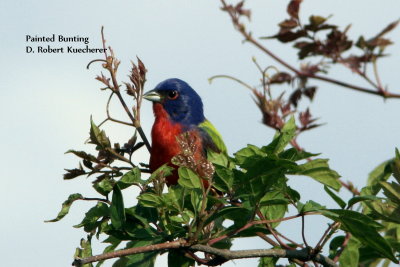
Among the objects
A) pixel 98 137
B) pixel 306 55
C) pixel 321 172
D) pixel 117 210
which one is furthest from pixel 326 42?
pixel 98 137

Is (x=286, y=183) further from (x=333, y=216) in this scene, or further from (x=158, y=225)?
(x=158, y=225)

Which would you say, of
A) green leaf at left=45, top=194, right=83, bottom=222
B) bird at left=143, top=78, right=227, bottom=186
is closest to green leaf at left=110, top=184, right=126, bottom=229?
green leaf at left=45, top=194, right=83, bottom=222

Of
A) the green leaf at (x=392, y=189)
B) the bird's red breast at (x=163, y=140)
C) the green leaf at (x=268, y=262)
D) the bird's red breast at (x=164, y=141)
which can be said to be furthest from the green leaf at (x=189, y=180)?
the bird's red breast at (x=163, y=140)

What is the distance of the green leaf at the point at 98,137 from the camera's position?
15.6ft

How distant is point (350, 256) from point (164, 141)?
4.12m

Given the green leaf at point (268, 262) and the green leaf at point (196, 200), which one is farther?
the green leaf at point (268, 262)

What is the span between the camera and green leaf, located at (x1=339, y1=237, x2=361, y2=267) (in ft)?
11.0

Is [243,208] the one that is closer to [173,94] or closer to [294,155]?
[294,155]

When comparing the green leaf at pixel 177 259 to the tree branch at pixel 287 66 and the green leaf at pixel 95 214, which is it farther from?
the tree branch at pixel 287 66

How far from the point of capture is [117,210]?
3777 millimetres

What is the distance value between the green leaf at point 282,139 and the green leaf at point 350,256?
2.13 feet

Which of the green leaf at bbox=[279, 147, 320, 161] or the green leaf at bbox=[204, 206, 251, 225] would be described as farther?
the green leaf at bbox=[204, 206, 251, 225]

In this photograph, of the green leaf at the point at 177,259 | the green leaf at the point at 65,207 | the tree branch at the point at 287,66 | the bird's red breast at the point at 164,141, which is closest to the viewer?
the tree branch at the point at 287,66

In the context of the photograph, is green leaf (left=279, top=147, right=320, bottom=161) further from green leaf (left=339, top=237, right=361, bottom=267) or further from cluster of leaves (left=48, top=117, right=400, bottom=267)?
green leaf (left=339, top=237, right=361, bottom=267)
